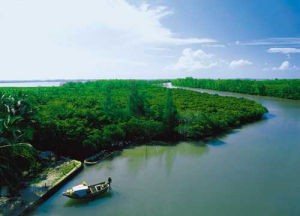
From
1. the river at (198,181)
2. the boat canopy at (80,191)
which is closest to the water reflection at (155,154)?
the river at (198,181)

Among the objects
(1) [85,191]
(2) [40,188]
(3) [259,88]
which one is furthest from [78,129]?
(3) [259,88]

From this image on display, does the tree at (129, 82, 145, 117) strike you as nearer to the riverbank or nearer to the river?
the river

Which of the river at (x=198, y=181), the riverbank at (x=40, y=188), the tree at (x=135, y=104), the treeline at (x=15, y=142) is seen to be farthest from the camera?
the tree at (x=135, y=104)

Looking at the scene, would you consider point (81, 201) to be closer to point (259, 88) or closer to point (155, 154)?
point (155, 154)

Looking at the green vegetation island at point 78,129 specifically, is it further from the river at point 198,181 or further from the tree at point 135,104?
the river at point 198,181

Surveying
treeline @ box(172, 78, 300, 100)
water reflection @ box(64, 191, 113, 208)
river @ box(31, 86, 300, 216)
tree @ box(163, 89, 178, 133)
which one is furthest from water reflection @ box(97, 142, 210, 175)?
treeline @ box(172, 78, 300, 100)

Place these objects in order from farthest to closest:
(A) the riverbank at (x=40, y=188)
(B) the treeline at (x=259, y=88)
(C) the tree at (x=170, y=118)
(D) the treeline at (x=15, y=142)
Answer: (B) the treeline at (x=259, y=88), (C) the tree at (x=170, y=118), (D) the treeline at (x=15, y=142), (A) the riverbank at (x=40, y=188)
